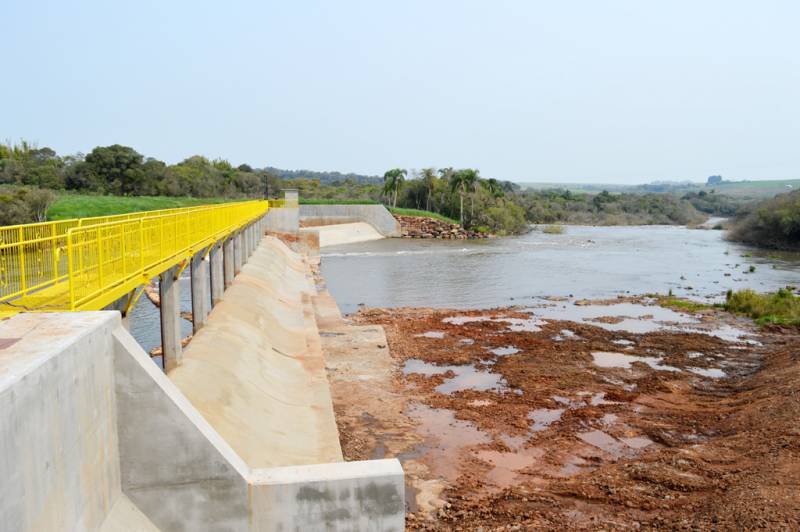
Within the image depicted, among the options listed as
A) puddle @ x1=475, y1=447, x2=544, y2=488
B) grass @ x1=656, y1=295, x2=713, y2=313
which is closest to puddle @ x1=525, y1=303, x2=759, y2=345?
grass @ x1=656, y1=295, x2=713, y2=313

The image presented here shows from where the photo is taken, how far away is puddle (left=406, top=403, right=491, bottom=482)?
11866 mm

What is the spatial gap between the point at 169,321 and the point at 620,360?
45.5 feet

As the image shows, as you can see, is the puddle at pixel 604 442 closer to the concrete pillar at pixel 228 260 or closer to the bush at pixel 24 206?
the concrete pillar at pixel 228 260

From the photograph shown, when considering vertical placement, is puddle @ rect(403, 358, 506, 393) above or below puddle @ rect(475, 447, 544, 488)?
below

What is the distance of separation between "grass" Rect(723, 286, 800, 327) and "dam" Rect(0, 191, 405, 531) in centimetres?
2118

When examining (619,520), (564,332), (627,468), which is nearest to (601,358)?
(564,332)

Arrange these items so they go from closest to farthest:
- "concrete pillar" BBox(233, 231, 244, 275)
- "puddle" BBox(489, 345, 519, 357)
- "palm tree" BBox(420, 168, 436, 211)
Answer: "puddle" BBox(489, 345, 519, 357) < "concrete pillar" BBox(233, 231, 244, 275) < "palm tree" BBox(420, 168, 436, 211)

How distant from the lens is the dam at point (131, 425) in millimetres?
4996

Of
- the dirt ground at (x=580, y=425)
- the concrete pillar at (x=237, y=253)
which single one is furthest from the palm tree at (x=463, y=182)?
the dirt ground at (x=580, y=425)

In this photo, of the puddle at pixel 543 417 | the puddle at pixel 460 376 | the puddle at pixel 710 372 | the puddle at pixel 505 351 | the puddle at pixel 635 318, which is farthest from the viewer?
the puddle at pixel 635 318

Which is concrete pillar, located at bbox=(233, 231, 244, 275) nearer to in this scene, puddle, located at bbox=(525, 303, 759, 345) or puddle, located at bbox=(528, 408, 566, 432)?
puddle, located at bbox=(525, 303, 759, 345)

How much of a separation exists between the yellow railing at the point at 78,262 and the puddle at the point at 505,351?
11962 millimetres

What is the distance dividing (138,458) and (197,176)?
87930 mm

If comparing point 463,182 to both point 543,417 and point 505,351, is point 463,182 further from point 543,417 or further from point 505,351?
point 543,417
